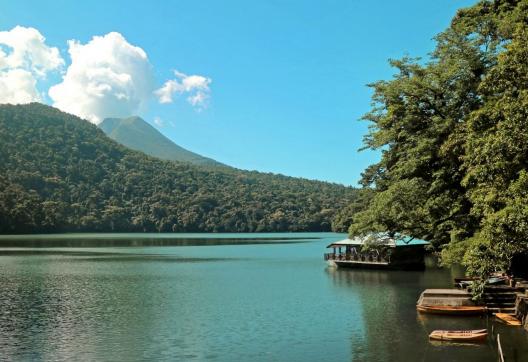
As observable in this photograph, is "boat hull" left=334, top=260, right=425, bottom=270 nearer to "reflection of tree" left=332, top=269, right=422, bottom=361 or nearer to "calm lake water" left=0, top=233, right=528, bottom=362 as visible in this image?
"reflection of tree" left=332, top=269, right=422, bottom=361

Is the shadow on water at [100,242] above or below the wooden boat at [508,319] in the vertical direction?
above

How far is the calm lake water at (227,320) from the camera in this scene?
20.7 metres

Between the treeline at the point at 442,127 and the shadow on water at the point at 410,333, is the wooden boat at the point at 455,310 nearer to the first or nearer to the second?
the shadow on water at the point at 410,333

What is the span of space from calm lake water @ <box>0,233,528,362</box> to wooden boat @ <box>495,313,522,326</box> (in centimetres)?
59

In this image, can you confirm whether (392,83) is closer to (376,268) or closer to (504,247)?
(504,247)

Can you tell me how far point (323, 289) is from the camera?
4181cm

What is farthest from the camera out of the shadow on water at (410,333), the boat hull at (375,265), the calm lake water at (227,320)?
the boat hull at (375,265)

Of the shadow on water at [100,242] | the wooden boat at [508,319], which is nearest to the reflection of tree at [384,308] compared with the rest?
the wooden boat at [508,319]

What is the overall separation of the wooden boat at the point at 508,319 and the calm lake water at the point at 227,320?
0.59m

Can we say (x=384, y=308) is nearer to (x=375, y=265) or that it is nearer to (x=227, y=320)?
(x=227, y=320)

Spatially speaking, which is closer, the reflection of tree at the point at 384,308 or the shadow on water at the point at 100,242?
the reflection of tree at the point at 384,308

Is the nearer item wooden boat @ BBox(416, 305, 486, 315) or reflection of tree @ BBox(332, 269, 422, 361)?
reflection of tree @ BBox(332, 269, 422, 361)

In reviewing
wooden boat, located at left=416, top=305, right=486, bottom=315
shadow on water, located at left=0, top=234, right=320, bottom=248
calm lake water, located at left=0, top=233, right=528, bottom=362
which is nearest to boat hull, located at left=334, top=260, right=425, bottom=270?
calm lake water, located at left=0, top=233, right=528, bottom=362

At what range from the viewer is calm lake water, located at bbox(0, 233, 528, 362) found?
Answer: 20.7 m
